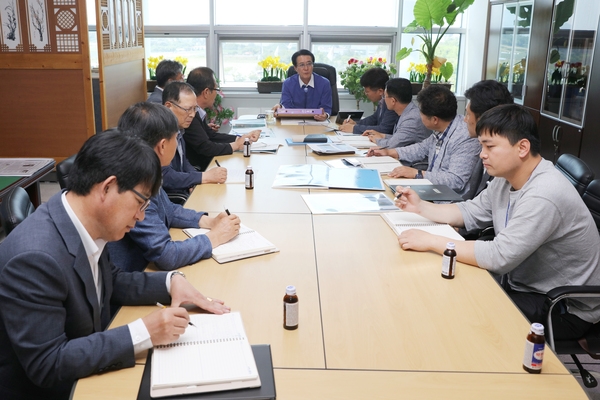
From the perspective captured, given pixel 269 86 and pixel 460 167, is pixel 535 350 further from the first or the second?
pixel 269 86

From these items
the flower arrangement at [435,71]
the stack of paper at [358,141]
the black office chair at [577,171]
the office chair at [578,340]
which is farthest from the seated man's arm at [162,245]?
the flower arrangement at [435,71]

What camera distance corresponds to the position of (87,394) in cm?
130

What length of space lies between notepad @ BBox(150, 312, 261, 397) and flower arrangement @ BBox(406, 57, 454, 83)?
18.9 feet

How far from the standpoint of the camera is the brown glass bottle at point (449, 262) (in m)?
1.94

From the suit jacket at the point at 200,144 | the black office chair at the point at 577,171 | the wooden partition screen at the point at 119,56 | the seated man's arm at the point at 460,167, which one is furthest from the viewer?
the wooden partition screen at the point at 119,56

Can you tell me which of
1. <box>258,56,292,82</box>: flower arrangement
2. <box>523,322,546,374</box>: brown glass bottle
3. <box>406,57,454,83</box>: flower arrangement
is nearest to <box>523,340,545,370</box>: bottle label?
<box>523,322,546,374</box>: brown glass bottle

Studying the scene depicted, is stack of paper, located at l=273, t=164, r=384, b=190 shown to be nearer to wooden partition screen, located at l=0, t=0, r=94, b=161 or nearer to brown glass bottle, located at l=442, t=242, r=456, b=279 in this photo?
brown glass bottle, located at l=442, t=242, r=456, b=279

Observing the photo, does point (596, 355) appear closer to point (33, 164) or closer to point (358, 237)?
point (358, 237)

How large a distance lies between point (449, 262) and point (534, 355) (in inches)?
22.6

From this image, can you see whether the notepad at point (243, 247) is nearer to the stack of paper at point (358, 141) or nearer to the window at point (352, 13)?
the stack of paper at point (358, 141)

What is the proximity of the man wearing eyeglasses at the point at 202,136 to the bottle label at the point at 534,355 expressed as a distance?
2.91m

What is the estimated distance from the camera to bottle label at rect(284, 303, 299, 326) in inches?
62.6

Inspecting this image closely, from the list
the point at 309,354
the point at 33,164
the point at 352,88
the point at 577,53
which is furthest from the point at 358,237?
the point at 352,88

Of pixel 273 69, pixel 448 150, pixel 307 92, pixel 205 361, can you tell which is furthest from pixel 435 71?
pixel 205 361
